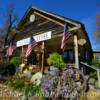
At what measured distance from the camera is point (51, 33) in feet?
60.5

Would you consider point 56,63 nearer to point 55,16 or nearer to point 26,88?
point 26,88

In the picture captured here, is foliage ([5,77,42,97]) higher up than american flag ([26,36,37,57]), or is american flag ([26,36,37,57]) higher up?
american flag ([26,36,37,57])

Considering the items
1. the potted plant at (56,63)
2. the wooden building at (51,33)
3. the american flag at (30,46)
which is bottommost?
the potted plant at (56,63)

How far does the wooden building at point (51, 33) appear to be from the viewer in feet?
53.9

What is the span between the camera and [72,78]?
9.62 metres

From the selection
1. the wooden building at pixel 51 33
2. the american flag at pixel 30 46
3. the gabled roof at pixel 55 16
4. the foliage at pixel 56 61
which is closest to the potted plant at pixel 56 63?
the foliage at pixel 56 61

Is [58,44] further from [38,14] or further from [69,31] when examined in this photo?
[69,31]

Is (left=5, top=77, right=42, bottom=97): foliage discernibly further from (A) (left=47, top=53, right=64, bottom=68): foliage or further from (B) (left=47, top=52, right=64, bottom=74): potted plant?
(A) (left=47, top=53, right=64, bottom=68): foliage

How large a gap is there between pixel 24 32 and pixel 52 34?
5.61 m

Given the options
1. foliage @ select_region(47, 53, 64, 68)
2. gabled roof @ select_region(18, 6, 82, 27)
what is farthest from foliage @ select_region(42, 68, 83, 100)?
gabled roof @ select_region(18, 6, 82, 27)

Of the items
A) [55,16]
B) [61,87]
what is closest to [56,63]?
[55,16]

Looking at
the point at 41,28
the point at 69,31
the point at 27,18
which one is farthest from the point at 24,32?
the point at 69,31

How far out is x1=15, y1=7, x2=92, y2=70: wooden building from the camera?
53.9 feet

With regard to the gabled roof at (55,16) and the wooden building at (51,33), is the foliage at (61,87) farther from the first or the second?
the gabled roof at (55,16)
